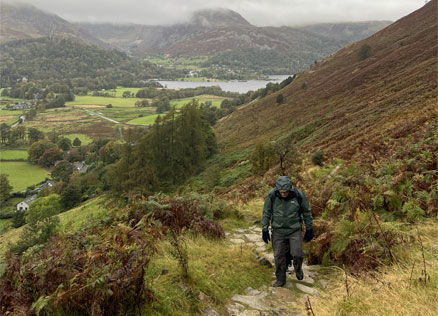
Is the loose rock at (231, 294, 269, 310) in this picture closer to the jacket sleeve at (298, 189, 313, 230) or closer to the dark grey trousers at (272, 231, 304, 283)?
the dark grey trousers at (272, 231, 304, 283)

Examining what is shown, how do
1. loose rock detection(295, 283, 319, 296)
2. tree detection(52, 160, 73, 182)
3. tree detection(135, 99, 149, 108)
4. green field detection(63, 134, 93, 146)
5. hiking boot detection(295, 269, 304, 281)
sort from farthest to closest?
tree detection(135, 99, 149, 108) → green field detection(63, 134, 93, 146) → tree detection(52, 160, 73, 182) → hiking boot detection(295, 269, 304, 281) → loose rock detection(295, 283, 319, 296)

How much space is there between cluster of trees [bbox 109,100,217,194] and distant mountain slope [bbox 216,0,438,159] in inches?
328

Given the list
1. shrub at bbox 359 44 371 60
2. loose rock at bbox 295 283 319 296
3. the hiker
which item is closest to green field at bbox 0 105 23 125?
shrub at bbox 359 44 371 60

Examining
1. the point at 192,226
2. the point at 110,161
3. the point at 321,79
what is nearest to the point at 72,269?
the point at 192,226

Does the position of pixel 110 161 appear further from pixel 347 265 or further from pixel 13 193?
pixel 347 265

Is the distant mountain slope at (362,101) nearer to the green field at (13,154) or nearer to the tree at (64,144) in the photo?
the tree at (64,144)

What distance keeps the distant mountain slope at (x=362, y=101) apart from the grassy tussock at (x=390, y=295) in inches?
382

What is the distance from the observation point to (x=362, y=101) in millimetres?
33625

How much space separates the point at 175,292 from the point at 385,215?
16.7 ft

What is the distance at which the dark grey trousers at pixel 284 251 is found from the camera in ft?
17.5

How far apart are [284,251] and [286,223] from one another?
56 cm

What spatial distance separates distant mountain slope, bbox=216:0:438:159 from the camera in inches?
711

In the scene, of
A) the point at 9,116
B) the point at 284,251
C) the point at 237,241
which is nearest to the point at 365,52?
the point at 237,241

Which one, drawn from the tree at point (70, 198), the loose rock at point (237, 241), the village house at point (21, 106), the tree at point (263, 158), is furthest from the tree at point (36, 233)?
the village house at point (21, 106)
